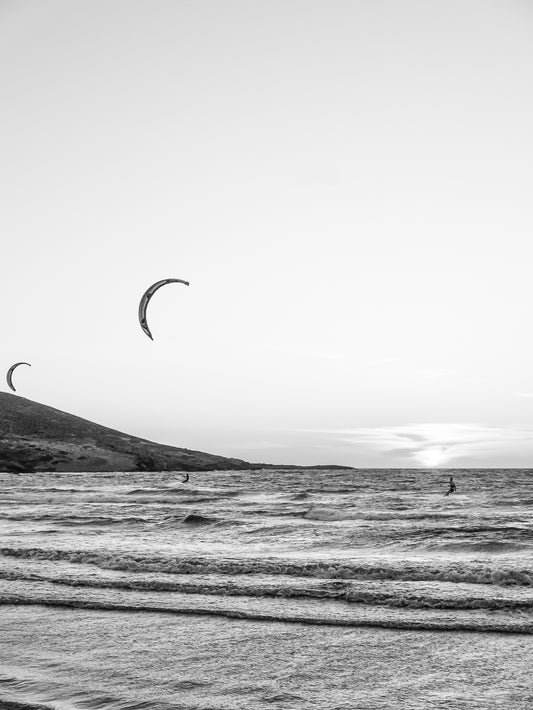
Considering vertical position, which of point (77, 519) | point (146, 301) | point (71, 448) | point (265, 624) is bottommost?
point (77, 519)

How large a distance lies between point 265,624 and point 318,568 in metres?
4.92

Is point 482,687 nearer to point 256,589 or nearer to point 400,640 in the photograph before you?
point 400,640

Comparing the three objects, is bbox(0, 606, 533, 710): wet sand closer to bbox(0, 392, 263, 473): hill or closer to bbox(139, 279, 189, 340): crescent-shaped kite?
bbox(139, 279, 189, 340): crescent-shaped kite

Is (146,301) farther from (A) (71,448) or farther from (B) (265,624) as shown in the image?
(A) (71,448)

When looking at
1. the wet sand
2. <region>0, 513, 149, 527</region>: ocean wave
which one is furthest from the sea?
<region>0, 513, 149, 527</region>: ocean wave

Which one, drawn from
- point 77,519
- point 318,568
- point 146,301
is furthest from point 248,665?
point 77,519

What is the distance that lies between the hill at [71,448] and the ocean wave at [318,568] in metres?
90.4

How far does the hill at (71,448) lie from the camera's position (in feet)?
352

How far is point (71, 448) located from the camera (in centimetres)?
11606

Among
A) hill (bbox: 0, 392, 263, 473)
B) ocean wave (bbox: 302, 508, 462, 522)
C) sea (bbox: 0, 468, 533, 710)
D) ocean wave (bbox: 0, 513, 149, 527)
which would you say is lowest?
ocean wave (bbox: 0, 513, 149, 527)

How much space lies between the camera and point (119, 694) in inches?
264

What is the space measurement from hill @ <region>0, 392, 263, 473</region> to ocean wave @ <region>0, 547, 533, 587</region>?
90443 millimetres

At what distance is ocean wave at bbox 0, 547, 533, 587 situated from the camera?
524 inches

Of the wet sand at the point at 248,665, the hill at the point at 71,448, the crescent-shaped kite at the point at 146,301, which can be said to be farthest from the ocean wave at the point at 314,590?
the hill at the point at 71,448
